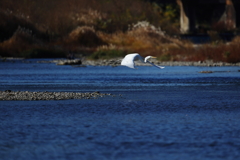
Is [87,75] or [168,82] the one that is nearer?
[168,82]

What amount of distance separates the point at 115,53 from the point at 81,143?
36.7m

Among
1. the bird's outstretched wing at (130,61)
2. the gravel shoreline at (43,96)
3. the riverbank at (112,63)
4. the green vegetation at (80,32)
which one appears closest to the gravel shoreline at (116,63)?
the riverbank at (112,63)

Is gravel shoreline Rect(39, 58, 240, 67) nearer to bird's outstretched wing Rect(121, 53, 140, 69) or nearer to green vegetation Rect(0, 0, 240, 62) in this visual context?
green vegetation Rect(0, 0, 240, 62)

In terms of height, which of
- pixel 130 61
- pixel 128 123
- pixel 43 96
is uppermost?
pixel 130 61

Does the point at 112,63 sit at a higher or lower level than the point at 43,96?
higher

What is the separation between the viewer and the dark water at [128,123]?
12922mm

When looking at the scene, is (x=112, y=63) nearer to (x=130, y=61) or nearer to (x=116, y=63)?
(x=116, y=63)

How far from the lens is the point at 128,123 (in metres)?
16.7

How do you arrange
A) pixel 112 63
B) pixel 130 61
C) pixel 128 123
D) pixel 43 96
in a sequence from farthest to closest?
pixel 112 63 → pixel 130 61 → pixel 43 96 → pixel 128 123

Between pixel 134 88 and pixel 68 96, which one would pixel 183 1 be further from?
pixel 68 96

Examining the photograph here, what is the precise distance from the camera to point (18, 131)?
50.8 ft

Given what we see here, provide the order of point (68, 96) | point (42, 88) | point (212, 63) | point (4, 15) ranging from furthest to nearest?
point (4, 15), point (212, 63), point (42, 88), point (68, 96)

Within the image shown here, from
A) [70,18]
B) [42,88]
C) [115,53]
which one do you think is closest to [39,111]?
[42,88]

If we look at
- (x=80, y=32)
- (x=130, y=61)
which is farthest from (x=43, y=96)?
(x=80, y=32)
